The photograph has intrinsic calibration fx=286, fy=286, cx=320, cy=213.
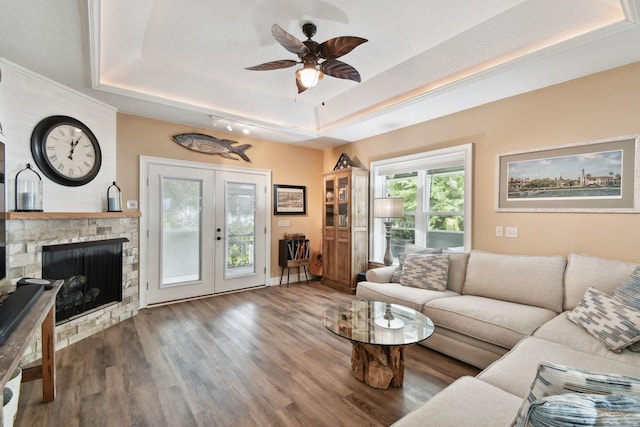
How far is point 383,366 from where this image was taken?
214cm

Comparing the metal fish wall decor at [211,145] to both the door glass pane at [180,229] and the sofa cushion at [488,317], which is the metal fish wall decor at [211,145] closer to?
the door glass pane at [180,229]

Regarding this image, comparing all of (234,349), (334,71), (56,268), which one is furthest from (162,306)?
(334,71)

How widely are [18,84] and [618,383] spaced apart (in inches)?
173

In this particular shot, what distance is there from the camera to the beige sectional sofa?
4.41ft

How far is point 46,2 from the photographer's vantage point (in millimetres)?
1917

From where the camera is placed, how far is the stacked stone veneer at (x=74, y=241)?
249 centimetres

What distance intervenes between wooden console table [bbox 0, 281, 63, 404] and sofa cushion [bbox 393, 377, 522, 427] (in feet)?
5.28

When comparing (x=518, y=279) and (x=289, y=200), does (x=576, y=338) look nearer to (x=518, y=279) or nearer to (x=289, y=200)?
(x=518, y=279)

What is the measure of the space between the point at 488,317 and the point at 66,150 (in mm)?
4450

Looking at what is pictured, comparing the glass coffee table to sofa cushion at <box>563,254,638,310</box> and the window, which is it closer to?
sofa cushion at <box>563,254,638,310</box>

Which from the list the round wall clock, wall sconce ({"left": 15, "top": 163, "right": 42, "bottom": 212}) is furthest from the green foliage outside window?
wall sconce ({"left": 15, "top": 163, "right": 42, "bottom": 212})

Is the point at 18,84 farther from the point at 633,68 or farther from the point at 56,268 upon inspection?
the point at 633,68

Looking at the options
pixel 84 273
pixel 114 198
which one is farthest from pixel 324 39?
pixel 84 273

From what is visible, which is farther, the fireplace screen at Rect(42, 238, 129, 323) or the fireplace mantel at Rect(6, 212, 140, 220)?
the fireplace screen at Rect(42, 238, 129, 323)
